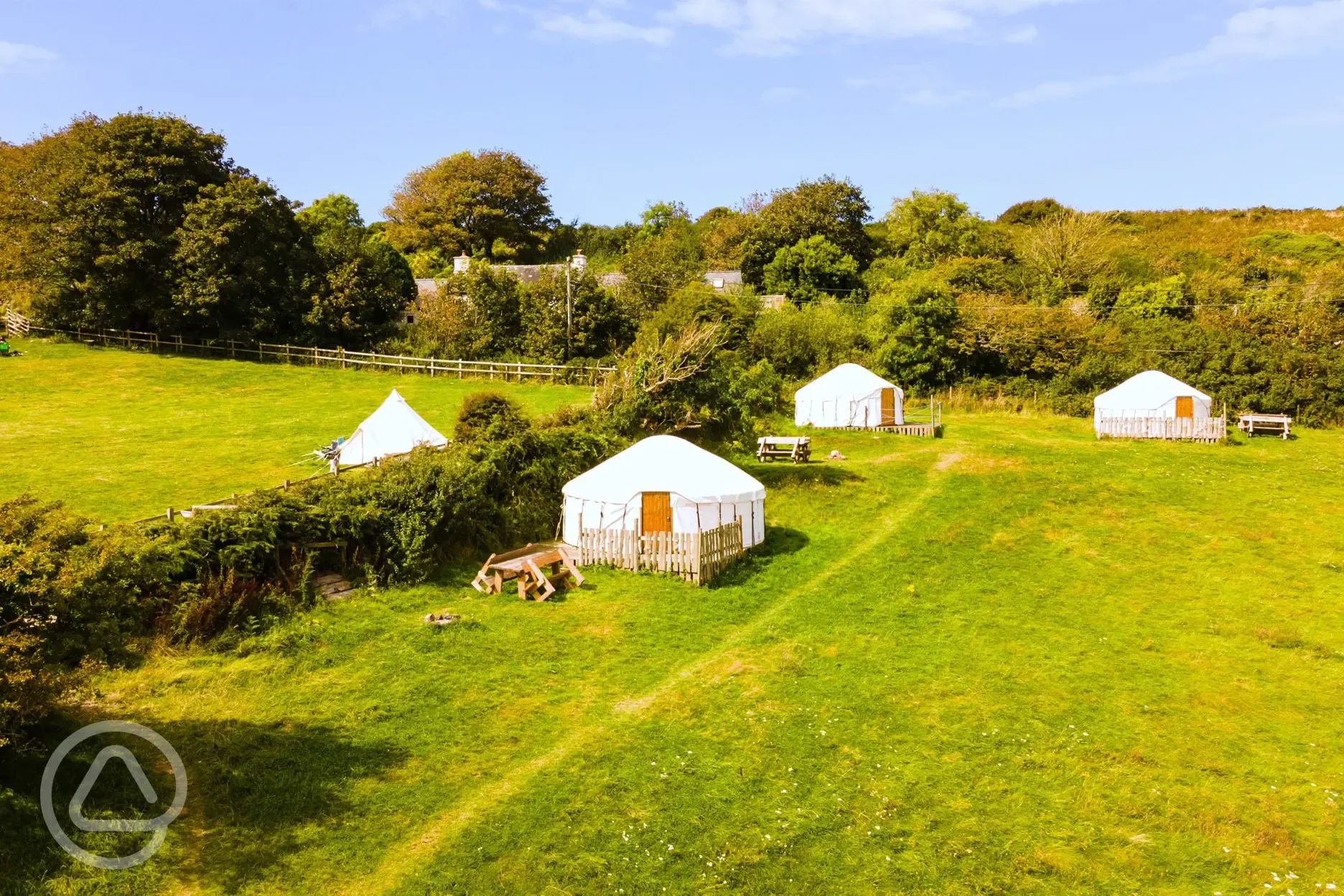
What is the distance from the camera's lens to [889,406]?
3691cm

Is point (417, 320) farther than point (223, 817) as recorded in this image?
Yes

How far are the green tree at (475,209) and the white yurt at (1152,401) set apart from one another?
49.6 m

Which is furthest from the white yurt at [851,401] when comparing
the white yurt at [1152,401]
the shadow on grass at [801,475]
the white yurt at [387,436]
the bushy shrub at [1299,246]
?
the bushy shrub at [1299,246]

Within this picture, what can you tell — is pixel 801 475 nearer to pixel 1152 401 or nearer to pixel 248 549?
pixel 248 549

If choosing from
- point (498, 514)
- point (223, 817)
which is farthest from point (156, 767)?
point (498, 514)

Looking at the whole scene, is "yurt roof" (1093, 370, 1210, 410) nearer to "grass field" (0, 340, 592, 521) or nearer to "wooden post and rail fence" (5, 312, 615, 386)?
"grass field" (0, 340, 592, 521)

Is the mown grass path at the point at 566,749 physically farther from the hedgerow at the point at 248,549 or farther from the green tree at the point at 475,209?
the green tree at the point at 475,209

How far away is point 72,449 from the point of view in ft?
87.0

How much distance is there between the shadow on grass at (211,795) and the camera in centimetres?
877

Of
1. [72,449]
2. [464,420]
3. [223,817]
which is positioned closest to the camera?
[223,817]

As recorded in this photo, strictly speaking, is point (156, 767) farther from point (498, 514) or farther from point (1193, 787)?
point (1193, 787)

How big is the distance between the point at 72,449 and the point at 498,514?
15.9m

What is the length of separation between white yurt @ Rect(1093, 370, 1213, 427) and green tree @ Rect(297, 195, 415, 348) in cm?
3675

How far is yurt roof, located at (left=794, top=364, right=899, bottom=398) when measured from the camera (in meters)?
36.6
